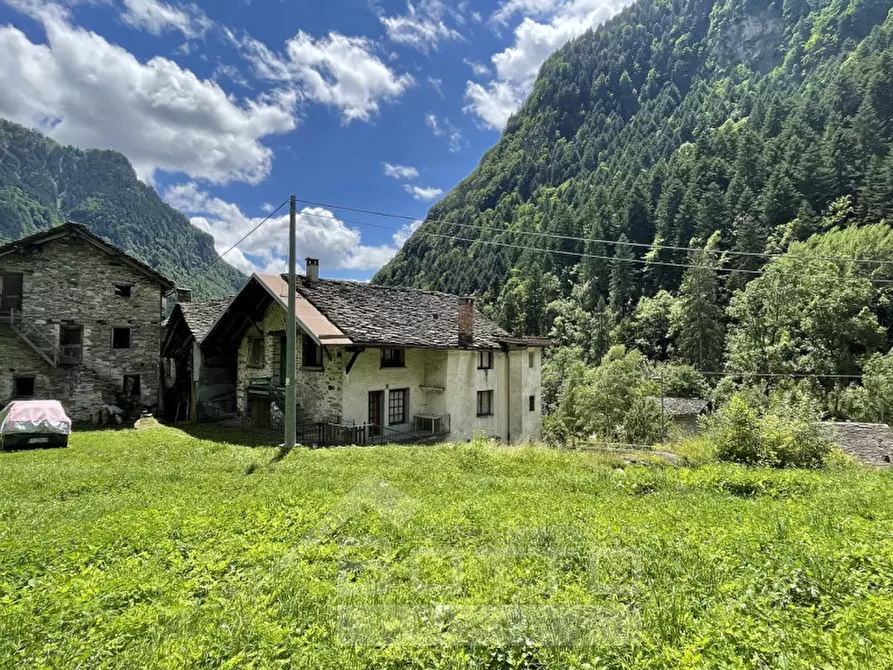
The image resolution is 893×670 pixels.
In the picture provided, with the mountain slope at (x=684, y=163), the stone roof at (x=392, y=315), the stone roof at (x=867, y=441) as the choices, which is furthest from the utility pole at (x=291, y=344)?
the stone roof at (x=867, y=441)

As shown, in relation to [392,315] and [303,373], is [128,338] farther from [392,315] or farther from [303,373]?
[392,315]

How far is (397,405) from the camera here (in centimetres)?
2047

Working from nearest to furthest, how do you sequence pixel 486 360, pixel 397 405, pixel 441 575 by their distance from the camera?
pixel 441 575 < pixel 397 405 < pixel 486 360

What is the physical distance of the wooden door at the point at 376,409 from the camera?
759 inches

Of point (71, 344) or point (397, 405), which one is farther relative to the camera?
point (71, 344)

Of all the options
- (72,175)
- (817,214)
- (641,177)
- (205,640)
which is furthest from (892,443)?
(72,175)

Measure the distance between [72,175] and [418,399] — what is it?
21233cm

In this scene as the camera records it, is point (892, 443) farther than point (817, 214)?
No

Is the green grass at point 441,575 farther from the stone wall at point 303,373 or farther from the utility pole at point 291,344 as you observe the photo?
the stone wall at point 303,373

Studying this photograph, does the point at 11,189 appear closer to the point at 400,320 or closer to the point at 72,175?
the point at 72,175

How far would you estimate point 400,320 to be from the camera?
21.3 meters

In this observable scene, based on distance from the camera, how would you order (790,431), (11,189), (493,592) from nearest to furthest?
1. (493,592)
2. (790,431)
3. (11,189)

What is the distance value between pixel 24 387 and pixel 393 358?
18935 millimetres

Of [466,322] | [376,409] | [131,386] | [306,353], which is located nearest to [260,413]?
[306,353]
